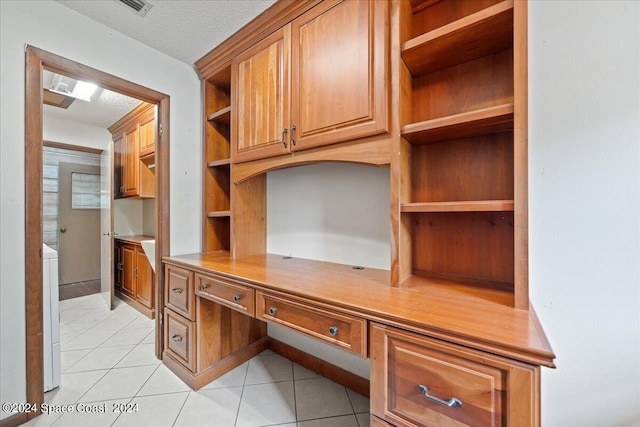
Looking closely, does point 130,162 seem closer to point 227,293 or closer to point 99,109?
point 99,109

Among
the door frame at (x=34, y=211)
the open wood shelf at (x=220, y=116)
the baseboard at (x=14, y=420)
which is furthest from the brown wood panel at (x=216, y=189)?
the baseboard at (x=14, y=420)

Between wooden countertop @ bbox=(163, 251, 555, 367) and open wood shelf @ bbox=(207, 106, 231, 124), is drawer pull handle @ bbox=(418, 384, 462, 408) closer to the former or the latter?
wooden countertop @ bbox=(163, 251, 555, 367)

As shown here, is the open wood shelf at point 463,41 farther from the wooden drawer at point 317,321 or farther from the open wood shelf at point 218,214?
the open wood shelf at point 218,214

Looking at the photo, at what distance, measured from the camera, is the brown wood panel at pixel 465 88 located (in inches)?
43.4

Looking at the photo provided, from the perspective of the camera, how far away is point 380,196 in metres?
1.53

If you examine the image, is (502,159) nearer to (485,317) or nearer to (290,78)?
(485,317)

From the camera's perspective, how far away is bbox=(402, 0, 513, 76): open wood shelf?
3.07ft

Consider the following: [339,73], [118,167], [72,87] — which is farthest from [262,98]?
[118,167]

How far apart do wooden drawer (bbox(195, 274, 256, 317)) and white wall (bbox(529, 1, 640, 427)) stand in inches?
48.9

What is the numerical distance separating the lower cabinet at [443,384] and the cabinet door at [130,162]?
11.3 feet

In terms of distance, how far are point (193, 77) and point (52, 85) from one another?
1429 millimetres

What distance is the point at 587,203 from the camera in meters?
0.95

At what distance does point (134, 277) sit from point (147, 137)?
5.49ft

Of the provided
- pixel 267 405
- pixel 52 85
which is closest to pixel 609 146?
pixel 267 405
